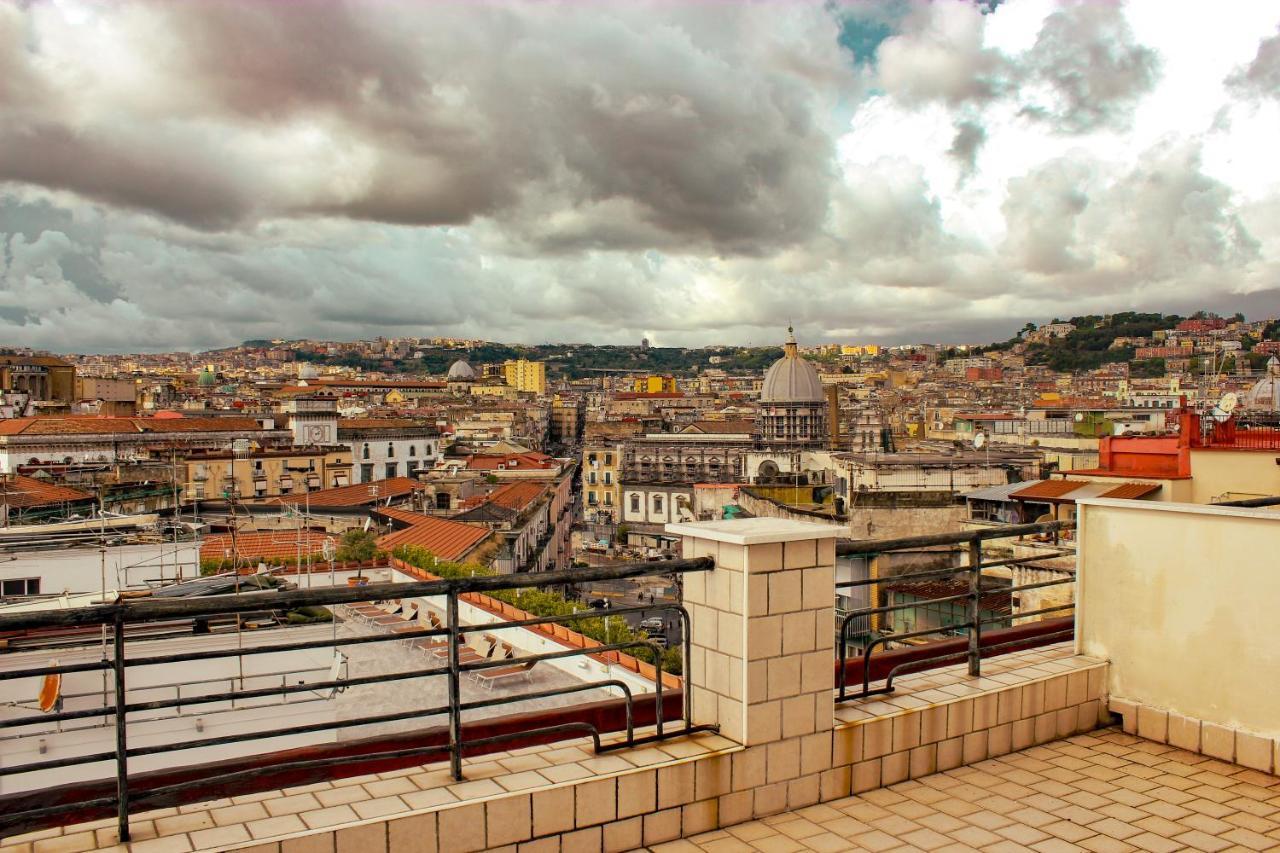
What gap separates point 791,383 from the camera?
77125mm

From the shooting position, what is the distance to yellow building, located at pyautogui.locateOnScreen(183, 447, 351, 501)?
45.6 meters

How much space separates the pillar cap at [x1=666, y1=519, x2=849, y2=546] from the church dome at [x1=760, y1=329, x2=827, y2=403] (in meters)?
72.3

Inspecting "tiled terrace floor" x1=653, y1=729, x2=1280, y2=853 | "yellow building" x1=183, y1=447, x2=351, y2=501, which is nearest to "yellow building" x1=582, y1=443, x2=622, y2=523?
"yellow building" x1=183, y1=447, x2=351, y2=501

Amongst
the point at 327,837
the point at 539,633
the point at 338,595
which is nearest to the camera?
the point at 327,837

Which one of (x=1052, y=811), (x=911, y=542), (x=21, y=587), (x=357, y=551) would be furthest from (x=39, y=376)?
(x=1052, y=811)

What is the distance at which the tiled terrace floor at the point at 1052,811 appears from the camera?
4.26m

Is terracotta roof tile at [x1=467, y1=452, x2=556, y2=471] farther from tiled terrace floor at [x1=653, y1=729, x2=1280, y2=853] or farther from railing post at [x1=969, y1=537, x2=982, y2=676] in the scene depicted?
tiled terrace floor at [x1=653, y1=729, x2=1280, y2=853]

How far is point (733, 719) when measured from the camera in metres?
4.48

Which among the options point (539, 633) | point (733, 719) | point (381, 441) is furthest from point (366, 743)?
point (381, 441)

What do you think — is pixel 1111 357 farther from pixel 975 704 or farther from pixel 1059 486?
pixel 975 704

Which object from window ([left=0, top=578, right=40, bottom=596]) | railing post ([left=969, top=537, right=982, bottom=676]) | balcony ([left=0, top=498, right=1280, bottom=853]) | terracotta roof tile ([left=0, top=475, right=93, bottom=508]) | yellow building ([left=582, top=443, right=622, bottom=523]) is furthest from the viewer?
yellow building ([left=582, top=443, right=622, bottom=523])

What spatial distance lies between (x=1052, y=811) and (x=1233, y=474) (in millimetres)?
16184

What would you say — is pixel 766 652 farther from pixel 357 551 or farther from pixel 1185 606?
pixel 357 551

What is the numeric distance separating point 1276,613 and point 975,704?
1572 mm
